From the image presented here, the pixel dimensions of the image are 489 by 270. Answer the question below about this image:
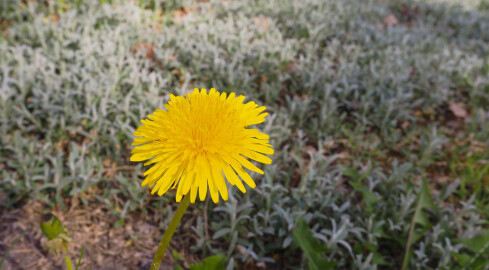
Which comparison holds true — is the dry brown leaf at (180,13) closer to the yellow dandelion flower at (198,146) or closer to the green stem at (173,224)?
the yellow dandelion flower at (198,146)

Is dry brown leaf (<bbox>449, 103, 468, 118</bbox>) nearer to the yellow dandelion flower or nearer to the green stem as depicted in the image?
the yellow dandelion flower

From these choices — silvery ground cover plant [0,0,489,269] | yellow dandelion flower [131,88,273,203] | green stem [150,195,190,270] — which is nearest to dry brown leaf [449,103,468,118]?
silvery ground cover plant [0,0,489,269]

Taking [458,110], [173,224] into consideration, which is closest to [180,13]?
[458,110]

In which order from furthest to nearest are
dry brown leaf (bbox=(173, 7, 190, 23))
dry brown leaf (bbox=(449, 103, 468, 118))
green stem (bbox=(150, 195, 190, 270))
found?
dry brown leaf (bbox=(173, 7, 190, 23))
dry brown leaf (bbox=(449, 103, 468, 118))
green stem (bbox=(150, 195, 190, 270))

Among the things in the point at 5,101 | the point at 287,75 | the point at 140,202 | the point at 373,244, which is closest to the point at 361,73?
the point at 287,75

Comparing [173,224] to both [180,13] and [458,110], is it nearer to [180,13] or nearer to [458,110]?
[458,110]

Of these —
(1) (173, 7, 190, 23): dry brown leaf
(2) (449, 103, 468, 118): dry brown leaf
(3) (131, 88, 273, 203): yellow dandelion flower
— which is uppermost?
(1) (173, 7, 190, 23): dry brown leaf

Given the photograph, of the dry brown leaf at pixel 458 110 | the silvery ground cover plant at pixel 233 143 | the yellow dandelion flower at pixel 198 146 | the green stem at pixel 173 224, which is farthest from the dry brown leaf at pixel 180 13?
the green stem at pixel 173 224

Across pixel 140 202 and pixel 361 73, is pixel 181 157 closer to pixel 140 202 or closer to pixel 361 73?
pixel 140 202
